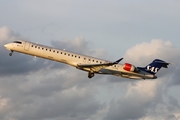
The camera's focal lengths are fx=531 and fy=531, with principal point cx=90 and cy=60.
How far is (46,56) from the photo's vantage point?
8650 cm

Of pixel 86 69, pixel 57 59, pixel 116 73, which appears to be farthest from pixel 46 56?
pixel 116 73

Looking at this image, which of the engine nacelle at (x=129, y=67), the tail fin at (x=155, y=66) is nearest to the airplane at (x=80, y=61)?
the engine nacelle at (x=129, y=67)

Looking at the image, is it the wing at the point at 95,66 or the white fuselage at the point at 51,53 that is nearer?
the white fuselage at the point at 51,53

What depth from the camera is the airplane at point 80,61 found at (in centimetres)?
8644

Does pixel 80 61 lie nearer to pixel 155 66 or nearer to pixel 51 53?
pixel 51 53

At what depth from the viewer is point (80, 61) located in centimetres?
8825

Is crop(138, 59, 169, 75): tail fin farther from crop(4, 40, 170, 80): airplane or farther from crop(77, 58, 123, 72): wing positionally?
crop(77, 58, 123, 72): wing

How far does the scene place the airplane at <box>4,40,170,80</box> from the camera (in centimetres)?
8644

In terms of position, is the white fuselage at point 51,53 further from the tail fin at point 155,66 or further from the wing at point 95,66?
the tail fin at point 155,66

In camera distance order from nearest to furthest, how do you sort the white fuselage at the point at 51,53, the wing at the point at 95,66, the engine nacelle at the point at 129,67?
the white fuselage at the point at 51,53
the wing at the point at 95,66
the engine nacelle at the point at 129,67

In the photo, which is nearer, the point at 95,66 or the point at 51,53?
the point at 51,53

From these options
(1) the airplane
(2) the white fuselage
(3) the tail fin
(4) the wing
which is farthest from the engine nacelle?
(3) the tail fin

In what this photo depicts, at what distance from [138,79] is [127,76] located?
88.3 inches

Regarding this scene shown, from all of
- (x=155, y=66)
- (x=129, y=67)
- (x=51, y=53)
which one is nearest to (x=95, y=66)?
(x=129, y=67)
